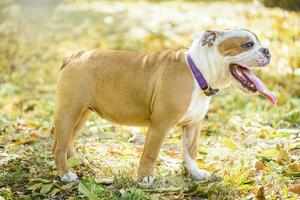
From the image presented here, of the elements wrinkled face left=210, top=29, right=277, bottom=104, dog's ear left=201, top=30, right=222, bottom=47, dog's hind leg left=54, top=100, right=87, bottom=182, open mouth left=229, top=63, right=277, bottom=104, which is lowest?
dog's hind leg left=54, top=100, right=87, bottom=182

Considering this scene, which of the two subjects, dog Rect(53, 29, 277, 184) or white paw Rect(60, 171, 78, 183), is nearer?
dog Rect(53, 29, 277, 184)

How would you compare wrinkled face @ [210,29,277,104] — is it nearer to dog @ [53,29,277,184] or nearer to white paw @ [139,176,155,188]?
dog @ [53,29,277,184]

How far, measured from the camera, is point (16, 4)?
44.3 feet

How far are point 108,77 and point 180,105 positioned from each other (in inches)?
27.9

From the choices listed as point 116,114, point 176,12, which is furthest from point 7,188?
point 176,12

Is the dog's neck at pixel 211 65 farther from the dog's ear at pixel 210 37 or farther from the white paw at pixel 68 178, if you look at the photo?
the white paw at pixel 68 178

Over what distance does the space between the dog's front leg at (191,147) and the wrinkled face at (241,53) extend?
60 centimetres

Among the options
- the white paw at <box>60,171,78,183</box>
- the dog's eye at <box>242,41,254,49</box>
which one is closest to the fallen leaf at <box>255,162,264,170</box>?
the dog's eye at <box>242,41,254,49</box>

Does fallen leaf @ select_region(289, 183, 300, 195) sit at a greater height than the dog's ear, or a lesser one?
lesser

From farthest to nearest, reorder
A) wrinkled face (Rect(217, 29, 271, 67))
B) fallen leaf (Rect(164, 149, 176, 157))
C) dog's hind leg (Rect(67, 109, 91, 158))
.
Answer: fallen leaf (Rect(164, 149, 176, 157)) < dog's hind leg (Rect(67, 109, 91, 158)) < wrinkled face (Rect(217, 29, 271, 67))

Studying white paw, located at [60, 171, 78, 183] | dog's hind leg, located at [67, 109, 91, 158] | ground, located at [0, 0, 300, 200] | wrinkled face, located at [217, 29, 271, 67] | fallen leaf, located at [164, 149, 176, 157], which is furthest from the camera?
fallen leaf, located at [164, 149, 176, 157]

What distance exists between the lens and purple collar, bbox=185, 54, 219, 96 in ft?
15.5

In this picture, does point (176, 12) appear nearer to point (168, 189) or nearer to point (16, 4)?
point (16, 4)

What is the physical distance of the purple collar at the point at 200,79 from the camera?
4.72 m
